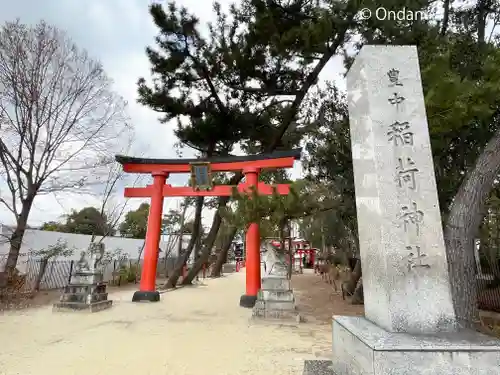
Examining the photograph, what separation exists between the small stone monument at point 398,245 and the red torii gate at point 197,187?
19.4 feet

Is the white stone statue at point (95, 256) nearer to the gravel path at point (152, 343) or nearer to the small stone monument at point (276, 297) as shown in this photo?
the gravel path at point (152, 343)

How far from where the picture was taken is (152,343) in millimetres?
5125

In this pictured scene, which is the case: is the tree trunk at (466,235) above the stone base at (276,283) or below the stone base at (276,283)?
above

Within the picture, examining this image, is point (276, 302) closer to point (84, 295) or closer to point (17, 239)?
point (84, 295)

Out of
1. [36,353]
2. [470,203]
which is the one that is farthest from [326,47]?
[36,353]

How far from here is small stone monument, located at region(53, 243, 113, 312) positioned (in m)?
7.80

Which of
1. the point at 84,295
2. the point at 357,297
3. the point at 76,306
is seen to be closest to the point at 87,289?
the point at 84,295

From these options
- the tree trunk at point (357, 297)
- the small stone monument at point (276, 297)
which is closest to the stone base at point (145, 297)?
the small stone monument at point (276, 297)

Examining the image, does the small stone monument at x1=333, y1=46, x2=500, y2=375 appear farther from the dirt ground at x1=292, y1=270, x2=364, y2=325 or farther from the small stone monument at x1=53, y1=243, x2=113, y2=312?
the small stone monument at x1=53, y1=243, x2=113, y2=312

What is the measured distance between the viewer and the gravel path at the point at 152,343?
3.98 meters

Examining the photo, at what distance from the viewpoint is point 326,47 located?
871 centimetres

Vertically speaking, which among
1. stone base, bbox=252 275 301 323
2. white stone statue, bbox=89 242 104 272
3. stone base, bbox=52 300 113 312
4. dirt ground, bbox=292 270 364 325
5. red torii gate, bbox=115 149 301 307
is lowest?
dirt ground, bbox=292 270 364 325

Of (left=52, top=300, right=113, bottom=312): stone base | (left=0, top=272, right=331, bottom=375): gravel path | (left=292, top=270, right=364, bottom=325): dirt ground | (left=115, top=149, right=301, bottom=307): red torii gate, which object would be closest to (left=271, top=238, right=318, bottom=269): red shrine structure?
(left=292, top=270, right=364, bottom=325): dirt ground

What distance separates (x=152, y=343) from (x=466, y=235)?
4.88 meters
